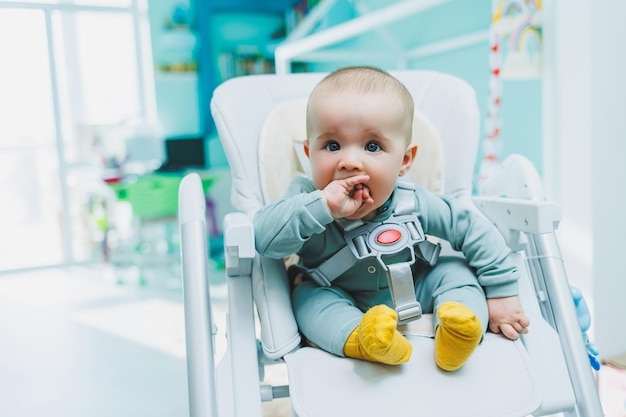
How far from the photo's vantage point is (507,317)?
81 centimetres

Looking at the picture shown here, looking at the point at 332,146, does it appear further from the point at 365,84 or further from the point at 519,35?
the point at 519,35

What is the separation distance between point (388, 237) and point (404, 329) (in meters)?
0.14

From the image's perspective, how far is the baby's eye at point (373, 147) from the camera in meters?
0.83

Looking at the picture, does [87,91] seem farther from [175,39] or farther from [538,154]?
[538,154]

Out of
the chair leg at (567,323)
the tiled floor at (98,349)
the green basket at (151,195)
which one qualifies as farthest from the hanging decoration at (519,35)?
the green basket at (151,195)

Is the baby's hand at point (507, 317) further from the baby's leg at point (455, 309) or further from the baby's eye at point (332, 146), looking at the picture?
the baby's eye at point (332, 146)

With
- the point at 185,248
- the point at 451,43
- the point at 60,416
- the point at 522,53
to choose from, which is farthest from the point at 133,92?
the point at 185,248

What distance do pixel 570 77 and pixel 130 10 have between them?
328 centimetres

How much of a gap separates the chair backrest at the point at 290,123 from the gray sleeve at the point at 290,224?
0.19 metres

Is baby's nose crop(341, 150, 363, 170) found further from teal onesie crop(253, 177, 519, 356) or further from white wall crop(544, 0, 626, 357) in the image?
white wall crop(544, 0, 626, 357)

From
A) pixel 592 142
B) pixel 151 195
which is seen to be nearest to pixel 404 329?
pixel 592 142

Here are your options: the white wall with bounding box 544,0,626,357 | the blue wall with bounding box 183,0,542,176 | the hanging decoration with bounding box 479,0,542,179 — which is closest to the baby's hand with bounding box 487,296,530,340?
the white wall with bounding box 544,0,626,357

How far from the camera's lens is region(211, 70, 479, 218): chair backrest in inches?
39.8

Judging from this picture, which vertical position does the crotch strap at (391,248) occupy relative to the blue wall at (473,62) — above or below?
below
